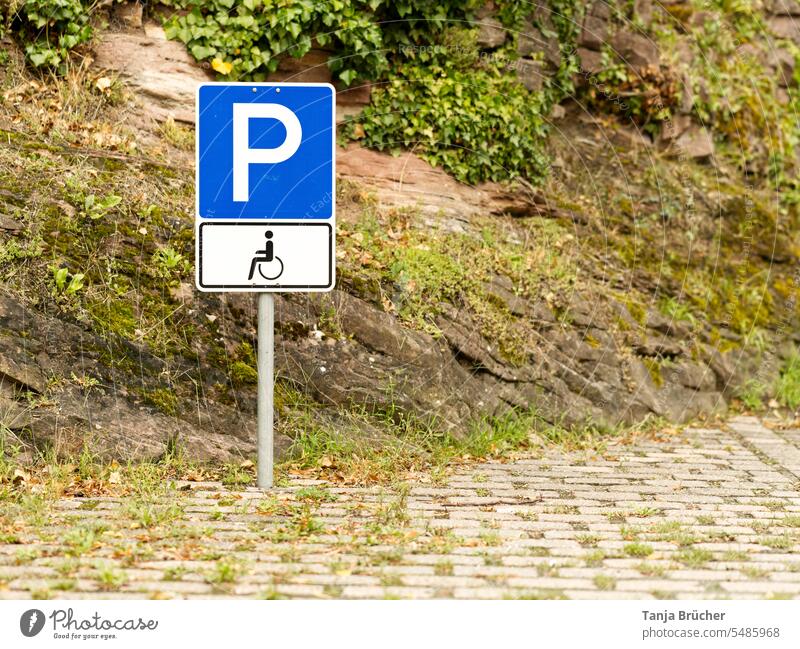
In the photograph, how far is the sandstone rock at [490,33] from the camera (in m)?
9.34

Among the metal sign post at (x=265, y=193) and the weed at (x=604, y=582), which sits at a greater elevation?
the metal sign post at (x=265, y=193)

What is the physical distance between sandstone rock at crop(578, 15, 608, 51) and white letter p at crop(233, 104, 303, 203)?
535 centimetres

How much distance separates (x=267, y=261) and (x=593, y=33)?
19.3 ft

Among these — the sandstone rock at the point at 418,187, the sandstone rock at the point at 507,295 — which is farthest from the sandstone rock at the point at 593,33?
the sandstone rock at the point at 507,295

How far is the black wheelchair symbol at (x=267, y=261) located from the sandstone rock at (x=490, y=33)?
14.5ft

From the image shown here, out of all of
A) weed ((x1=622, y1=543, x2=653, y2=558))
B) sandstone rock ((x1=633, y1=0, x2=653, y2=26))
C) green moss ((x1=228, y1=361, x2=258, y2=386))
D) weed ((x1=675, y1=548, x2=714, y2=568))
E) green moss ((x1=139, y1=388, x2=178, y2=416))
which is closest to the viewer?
weed ((x1=675, y1=548, x2=714, y2=568))

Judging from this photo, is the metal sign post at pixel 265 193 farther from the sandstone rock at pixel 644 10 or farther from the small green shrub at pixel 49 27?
the sandstone rock at pixel 644 10

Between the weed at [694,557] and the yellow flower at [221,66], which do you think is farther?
the yellow flower at [221,66]

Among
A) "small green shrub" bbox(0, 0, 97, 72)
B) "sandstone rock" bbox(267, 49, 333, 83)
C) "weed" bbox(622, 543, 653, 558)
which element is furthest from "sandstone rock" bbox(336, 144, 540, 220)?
"weed" bbox(622, 543, 653, 558)

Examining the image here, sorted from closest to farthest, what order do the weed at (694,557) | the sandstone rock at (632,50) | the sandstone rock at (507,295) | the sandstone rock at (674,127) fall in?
the weed at (694,557), the sandstone rock at (507,295), the sandstone rock at (632,50), the sandstone rock at (674,127)

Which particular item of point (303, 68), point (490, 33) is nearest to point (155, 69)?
point (303, 68)

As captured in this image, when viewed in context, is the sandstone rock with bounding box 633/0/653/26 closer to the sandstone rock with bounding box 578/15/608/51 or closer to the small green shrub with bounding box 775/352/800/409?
the sandstone rock with bounding box 578/15/608/51

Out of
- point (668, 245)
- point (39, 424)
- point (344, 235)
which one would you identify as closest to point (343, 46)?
point (344, 235)

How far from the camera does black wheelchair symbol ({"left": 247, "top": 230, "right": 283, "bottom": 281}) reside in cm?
579
